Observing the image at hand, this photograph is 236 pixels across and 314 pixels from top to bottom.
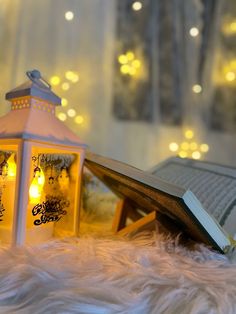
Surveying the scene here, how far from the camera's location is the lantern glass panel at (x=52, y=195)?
1.72 ft

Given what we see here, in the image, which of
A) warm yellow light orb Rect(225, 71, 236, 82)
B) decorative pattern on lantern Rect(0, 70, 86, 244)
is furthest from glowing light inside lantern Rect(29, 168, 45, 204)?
warm yellow light orb Rect(225, 71, 236, 82)

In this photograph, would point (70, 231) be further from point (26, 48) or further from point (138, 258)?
point (26, 48)

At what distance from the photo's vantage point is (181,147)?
130 cm

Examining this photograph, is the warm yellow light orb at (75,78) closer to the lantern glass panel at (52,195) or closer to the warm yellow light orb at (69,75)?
the warm yellow light orb at (69,75)

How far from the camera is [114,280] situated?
0.37m

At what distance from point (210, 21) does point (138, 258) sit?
1210 mm

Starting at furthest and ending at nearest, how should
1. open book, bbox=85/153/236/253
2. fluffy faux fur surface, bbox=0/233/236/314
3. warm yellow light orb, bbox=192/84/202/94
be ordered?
warm yellow light orb, bbox=192/84/202/94 < open book, bbox=85/153/236/253 < fluffy faux fur surface, bbox=0/233/236/314

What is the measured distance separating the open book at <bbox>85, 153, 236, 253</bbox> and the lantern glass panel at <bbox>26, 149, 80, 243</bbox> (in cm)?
6

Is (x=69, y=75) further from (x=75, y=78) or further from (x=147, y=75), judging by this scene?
(x=147, y=75)

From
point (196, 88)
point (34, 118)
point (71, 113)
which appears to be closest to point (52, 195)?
point (34, 118)

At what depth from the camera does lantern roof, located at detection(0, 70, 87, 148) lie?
50 cm

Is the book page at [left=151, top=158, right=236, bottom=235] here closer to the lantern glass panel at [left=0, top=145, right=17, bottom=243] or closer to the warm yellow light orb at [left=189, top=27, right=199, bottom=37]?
the lantern glass panel at [left=0, top=145, right=17, bottom=243]

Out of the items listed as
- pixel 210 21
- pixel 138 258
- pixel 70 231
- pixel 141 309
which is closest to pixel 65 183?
pixel 70 231

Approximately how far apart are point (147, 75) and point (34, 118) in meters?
0.86
